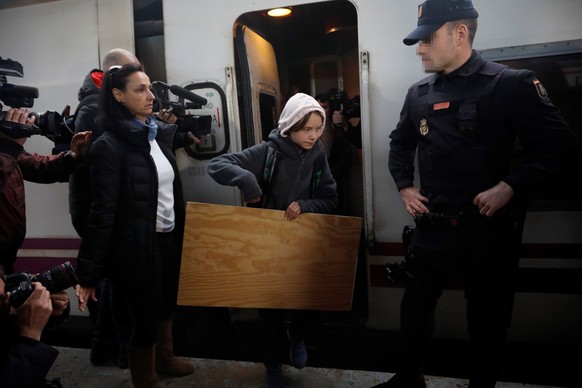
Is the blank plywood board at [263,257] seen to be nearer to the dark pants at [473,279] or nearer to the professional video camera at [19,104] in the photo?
the dark pants at [473,279]

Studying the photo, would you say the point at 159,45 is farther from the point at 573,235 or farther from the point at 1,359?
the point at 573,235

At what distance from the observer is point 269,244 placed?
7.61 ft

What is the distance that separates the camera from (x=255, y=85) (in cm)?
336

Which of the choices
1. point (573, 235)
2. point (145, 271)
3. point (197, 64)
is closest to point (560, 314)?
point (573, 235)

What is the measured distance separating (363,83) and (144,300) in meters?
1.89

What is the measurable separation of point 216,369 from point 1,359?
5.32 ft

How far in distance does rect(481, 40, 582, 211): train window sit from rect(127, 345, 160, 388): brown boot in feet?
8.02

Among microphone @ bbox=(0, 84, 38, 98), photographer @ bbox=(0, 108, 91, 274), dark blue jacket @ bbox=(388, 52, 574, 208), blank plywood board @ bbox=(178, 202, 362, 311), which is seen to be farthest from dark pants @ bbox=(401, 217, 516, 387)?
microphone @ bbox=(0, 84, 38, 98)

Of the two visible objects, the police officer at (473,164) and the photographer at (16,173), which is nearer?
the police officer at (473,164)

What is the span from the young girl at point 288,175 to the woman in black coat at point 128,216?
0.40 m

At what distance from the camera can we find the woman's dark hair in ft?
6.85

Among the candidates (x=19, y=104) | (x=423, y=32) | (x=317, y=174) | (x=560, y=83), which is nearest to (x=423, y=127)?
(x=423, y=32)

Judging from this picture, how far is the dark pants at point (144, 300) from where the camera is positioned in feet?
6.90

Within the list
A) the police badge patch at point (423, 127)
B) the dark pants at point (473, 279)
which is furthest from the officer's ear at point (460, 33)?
the dark pants at point (473, 279)
